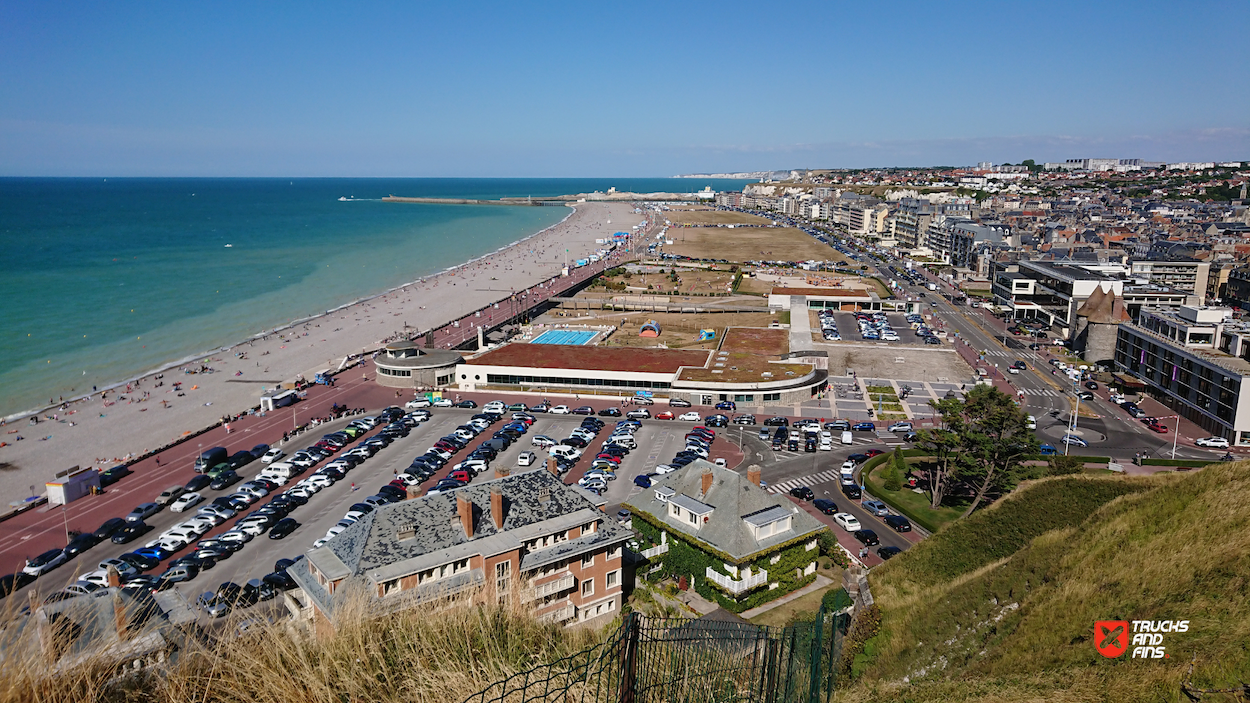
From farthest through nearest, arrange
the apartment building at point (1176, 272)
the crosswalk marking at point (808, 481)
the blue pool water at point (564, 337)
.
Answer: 1. the apartment building at point (1176, 272)
2. the blue pool water at point (564, 337)
3. the crosswalk marking at point (808, 481)

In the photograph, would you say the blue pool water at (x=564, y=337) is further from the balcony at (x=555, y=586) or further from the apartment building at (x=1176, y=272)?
the apartment building at (x=1176, y=272)

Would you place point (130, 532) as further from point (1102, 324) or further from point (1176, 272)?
point (1176, 272)

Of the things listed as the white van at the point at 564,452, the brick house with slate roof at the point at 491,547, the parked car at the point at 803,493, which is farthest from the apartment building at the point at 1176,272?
the brick house with slate roof at the point at 491,547

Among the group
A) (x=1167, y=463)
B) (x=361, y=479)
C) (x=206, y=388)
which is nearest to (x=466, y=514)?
(x=361, y=479)

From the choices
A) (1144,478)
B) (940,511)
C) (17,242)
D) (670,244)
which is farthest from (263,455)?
(17,242)

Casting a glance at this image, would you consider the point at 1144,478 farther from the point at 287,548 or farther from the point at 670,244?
the point at 670,244

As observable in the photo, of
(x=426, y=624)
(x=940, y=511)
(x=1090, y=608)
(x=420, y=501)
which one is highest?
(x=426, y=624)

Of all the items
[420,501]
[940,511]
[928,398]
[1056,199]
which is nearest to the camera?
[420,501]

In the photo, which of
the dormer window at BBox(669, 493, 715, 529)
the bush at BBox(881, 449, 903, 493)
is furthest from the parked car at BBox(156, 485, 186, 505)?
the bush at BBox(881, 449, 903, 493)
